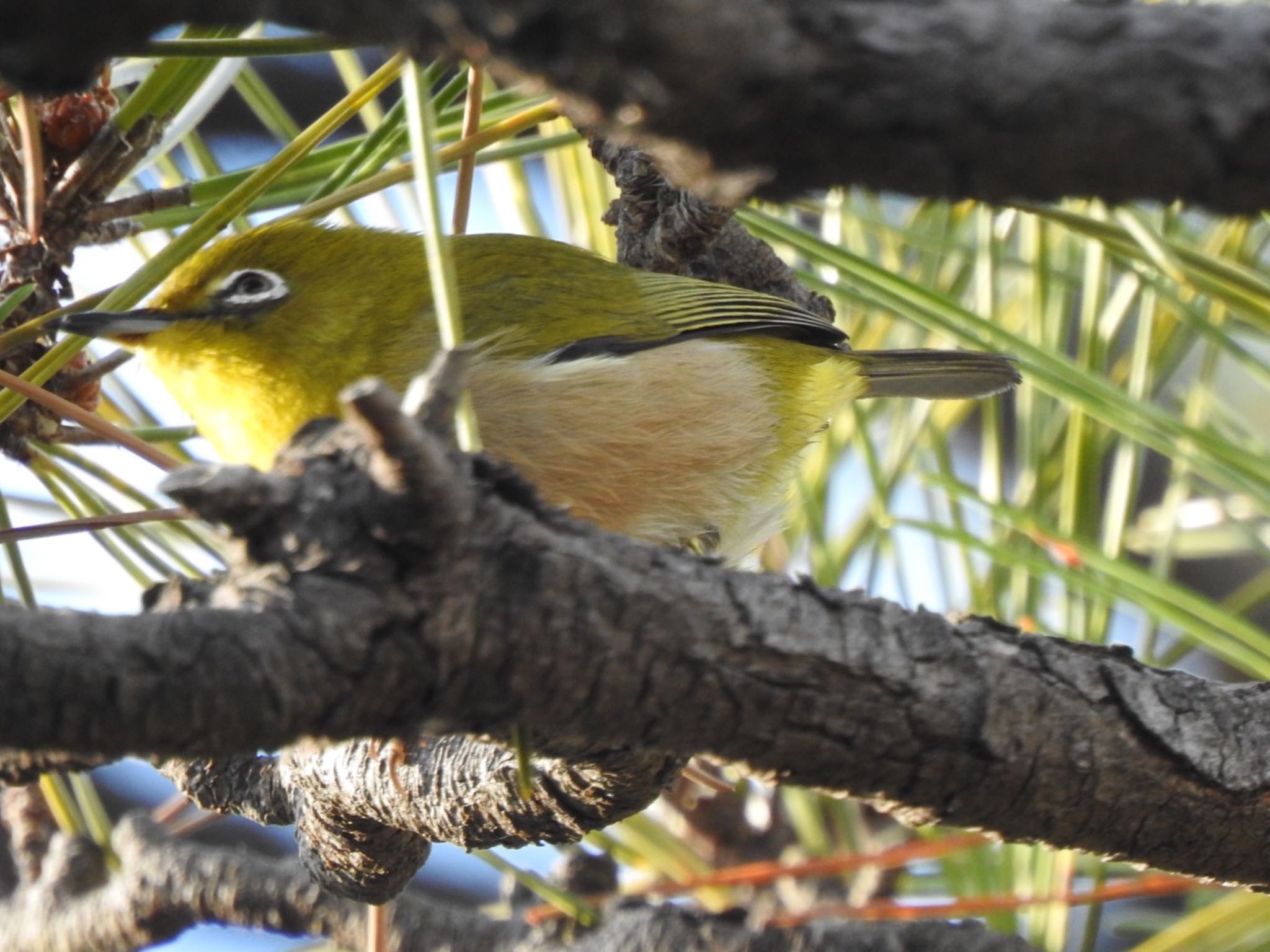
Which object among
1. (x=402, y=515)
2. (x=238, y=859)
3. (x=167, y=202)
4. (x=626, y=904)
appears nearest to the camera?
(x=402, y=515)

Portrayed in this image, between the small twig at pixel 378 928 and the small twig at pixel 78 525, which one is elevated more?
the small twig at pixel 78 525

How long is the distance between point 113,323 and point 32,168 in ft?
1.00

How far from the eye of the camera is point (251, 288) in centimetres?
290

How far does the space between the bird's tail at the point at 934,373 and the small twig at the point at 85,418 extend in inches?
75.2

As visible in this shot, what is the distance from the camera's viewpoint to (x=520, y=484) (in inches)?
47.0

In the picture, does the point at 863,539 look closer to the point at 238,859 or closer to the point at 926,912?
the point at 926,912

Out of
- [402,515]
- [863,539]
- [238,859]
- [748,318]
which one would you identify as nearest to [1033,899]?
[863,539]

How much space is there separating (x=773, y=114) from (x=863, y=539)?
2.50 meters

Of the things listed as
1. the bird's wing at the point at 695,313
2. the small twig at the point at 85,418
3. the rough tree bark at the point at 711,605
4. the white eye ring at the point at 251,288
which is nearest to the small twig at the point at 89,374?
the small twig at the point at 85,418

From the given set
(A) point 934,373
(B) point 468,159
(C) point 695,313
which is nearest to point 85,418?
(B) point 468,159

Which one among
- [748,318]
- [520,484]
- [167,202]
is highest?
[748,318]

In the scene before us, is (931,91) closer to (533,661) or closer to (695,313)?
(533,661)

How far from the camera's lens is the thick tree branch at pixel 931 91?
81 centimetres

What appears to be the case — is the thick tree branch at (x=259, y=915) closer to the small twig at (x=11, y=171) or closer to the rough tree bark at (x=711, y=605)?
the rough tree bark at (x=711, y=605)
